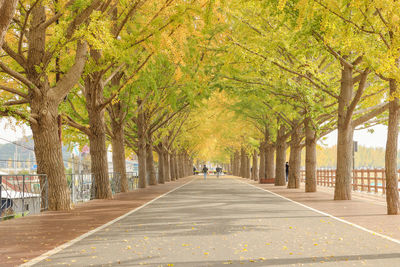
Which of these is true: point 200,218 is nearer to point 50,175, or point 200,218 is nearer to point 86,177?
point 50,175

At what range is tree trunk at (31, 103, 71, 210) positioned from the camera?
50.3 feet

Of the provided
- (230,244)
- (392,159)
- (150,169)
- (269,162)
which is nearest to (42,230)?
(230,244)

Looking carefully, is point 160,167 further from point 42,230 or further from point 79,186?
point 42,230

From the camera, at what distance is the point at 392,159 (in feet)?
46.7

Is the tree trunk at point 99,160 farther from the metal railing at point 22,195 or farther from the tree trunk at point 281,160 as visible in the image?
the tree trunk at point 281,160

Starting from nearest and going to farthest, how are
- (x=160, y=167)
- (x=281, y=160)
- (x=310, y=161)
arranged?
(x=310, y=161) < (x=281, y=160) < (x=160, y=167)

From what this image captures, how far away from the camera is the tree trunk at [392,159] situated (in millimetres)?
13969

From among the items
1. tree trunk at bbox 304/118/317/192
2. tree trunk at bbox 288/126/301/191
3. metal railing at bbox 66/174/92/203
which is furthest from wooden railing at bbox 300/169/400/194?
metal railing at bbox 66/174/92/203

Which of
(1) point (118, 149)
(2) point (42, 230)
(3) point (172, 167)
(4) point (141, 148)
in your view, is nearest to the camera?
(2) point (42, 230)

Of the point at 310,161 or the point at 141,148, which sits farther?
the point at 141,148

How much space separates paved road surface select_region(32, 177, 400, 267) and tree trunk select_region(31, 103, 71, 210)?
12.4ft

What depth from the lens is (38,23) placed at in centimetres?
1585

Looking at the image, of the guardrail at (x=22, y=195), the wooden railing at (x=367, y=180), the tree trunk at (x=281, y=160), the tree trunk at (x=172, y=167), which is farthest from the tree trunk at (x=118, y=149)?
the tree trunk at (x=172, y=167)

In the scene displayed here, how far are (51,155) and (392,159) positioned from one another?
10435 mm
